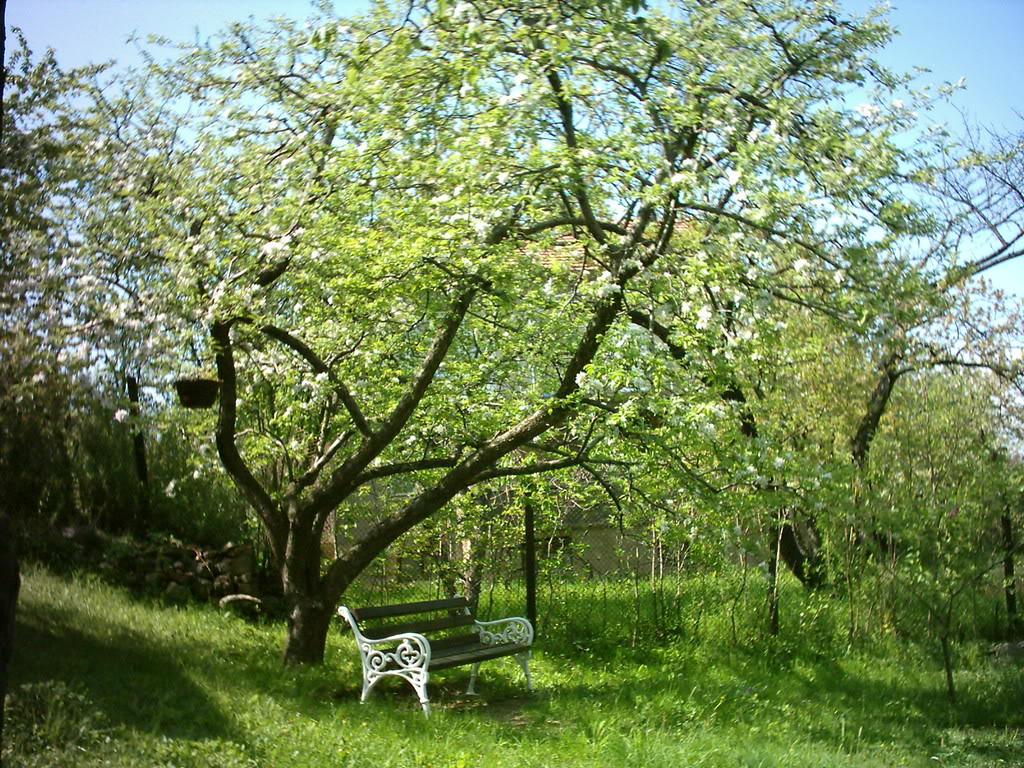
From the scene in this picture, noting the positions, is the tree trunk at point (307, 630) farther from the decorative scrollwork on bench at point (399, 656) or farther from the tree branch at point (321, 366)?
the tree branch at point (321, 366)

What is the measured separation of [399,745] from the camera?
5.51 metres

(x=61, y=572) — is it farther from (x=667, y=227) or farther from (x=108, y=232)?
(x=667, y=227)

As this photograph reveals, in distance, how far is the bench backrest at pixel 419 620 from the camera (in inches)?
293

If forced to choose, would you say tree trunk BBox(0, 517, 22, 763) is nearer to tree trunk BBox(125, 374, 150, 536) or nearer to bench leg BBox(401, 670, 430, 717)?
bench leg BBox(401, 670, 430, 717)

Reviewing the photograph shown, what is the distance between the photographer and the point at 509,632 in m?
8.25

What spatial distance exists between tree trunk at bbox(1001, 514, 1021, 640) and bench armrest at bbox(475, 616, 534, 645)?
423 centimetres

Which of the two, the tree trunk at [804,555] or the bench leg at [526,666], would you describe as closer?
the bench leg at [526,666]

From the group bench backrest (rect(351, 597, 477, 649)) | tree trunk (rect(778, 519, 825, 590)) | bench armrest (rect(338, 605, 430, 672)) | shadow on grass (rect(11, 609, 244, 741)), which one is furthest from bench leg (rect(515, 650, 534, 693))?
tree trunk (rect(778, 519, 825, 590))

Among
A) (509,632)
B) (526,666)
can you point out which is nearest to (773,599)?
(509,632)

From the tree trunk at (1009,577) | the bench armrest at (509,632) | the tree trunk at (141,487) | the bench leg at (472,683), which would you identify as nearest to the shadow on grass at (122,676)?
the bench leg at (472,683)

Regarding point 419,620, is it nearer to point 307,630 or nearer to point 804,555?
point 307,630

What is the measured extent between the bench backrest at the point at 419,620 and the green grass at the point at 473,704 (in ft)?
1.35

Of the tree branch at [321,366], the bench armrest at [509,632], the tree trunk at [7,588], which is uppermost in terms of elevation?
the tree branch at [321,366]

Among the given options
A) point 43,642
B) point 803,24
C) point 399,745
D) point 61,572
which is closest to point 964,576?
point 803,24
